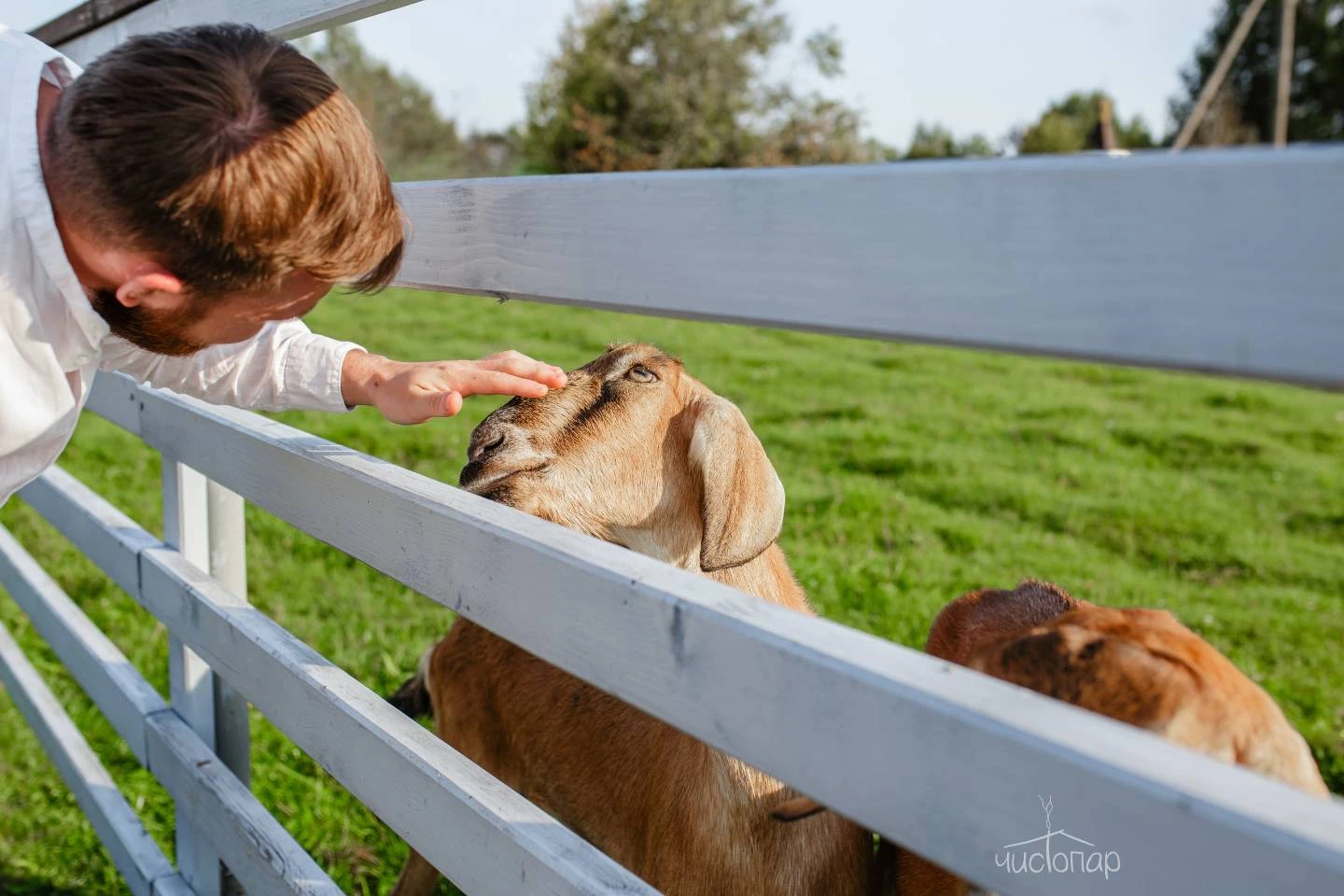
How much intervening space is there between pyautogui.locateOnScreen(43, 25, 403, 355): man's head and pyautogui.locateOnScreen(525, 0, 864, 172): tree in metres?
23.8

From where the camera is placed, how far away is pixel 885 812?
0.98m

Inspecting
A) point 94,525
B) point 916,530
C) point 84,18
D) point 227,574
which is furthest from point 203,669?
point 916,530

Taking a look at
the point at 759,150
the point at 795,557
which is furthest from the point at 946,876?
the point at 759,150

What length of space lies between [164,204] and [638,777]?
1592 millimetres

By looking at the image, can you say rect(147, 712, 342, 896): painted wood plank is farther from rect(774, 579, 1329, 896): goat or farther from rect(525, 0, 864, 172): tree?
rect(525, 0, 864, 172): tree

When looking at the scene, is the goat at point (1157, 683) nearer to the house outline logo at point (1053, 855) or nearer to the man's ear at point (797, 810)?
the house outline logo at point (1053, 855)

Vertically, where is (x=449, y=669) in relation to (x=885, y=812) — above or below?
below

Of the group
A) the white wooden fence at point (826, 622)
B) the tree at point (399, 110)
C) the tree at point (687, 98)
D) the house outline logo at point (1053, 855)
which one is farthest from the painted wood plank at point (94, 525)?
the tree at point (399, 110)

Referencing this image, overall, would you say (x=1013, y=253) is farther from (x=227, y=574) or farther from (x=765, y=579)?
(x=227, y=574)

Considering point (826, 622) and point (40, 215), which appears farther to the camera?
point (40, 215)

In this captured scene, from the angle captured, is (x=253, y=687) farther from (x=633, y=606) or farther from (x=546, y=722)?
(x=633, y=606)

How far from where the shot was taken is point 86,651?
11.2 ft

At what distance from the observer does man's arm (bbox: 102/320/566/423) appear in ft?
6.55

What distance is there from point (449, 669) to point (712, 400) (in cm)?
133
